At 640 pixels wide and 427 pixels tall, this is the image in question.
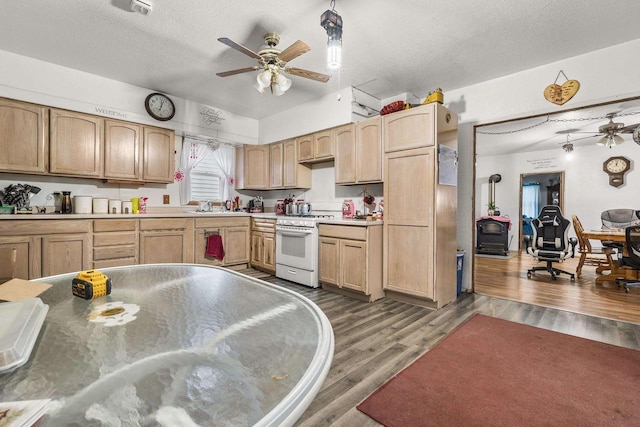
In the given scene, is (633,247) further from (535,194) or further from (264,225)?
(535,194)

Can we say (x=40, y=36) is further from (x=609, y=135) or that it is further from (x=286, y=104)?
(x=609, y=135)

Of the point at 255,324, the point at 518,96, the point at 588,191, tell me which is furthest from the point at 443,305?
the point at 588,191

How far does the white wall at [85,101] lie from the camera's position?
11.0 ft

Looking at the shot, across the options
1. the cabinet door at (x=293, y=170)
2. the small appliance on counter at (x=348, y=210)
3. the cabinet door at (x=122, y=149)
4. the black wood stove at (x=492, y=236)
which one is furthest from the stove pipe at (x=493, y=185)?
the cabinet door at (x=122, y=149)

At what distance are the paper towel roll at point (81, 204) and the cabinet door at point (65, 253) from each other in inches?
18.9

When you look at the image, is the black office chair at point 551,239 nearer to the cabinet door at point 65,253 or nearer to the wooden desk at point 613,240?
the wooden desk at point 613,240

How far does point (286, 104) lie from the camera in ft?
15.7

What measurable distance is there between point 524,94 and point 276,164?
361 centimetres

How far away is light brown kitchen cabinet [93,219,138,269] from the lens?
3523 millimetres

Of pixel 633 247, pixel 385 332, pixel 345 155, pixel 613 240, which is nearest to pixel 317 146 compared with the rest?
pixel 345 155

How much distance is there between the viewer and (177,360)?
57cm

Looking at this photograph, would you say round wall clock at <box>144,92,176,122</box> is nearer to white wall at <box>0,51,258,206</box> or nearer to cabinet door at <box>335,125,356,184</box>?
white wall at <box>0,51,258,206</box>

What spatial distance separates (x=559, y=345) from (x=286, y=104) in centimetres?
443

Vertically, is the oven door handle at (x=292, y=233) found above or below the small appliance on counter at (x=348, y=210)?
below
